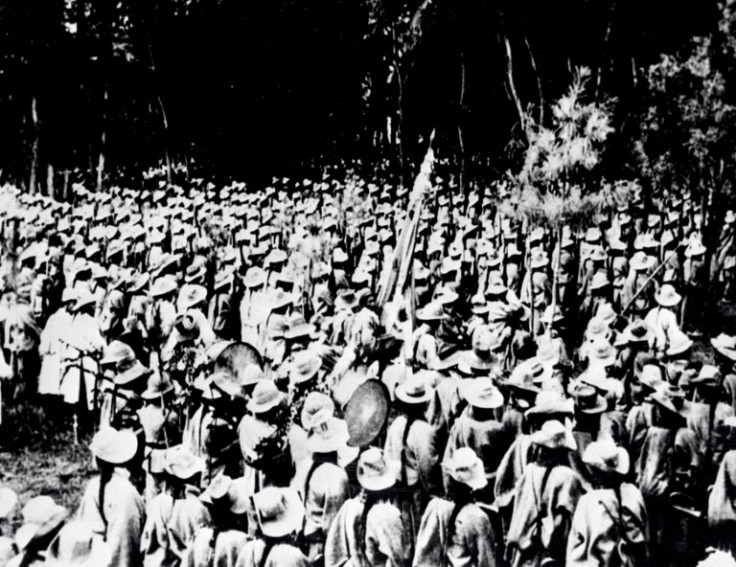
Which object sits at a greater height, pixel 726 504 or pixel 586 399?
pixel 586 399

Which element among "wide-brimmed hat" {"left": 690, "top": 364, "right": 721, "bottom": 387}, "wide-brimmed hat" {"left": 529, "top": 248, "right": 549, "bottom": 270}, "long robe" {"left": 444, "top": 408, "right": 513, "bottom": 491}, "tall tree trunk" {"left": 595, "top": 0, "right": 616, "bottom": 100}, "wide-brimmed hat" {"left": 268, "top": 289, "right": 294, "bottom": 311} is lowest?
"long robe" {"left": 444, "top": 408, "right": 513, "bottom": 491}

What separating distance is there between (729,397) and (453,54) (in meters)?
22.8

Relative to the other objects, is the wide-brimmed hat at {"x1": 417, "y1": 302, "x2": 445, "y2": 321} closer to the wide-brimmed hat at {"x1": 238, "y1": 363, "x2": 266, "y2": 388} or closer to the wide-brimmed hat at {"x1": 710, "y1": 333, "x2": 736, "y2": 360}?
the wide-brimmed hat at {"x1": 238, "y1": 363, "x2": 266, "y2": 388}

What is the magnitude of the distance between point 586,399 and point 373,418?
71.8 inches

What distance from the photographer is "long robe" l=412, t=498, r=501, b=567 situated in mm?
5184

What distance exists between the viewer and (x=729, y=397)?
26.7 ft

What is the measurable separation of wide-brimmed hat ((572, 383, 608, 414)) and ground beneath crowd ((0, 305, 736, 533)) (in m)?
5.22

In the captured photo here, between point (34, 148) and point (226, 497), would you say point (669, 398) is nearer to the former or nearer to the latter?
point (226, 497)

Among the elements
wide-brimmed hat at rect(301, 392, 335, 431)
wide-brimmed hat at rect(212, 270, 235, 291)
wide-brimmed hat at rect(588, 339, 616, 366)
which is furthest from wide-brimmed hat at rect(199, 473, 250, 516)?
wide-brimmed hat at rect(212, 270, 235, 291)

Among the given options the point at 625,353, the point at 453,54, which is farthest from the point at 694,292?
the point at 453,54

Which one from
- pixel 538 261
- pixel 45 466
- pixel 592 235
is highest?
pixel 592 235

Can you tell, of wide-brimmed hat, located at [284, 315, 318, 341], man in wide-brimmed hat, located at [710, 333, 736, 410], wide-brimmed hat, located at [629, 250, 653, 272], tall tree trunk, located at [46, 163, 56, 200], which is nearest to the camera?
man in wide-brimmed hat, located at [710, 333, 736, 410]

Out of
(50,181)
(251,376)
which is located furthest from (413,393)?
(50,181)

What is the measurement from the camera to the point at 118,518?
5137 mm
